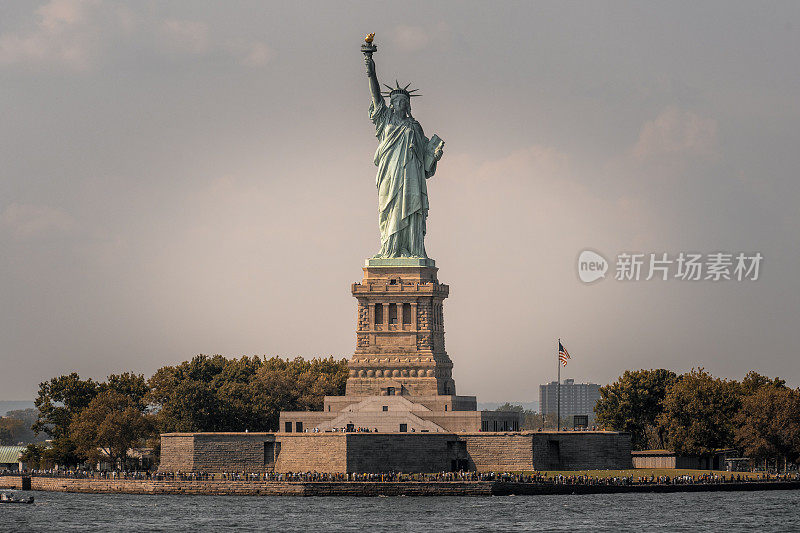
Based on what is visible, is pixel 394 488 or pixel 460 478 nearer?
pixel 394 488

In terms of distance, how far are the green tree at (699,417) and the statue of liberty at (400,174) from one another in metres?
23.5

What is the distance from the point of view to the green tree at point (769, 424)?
12662cm

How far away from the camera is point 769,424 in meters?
127

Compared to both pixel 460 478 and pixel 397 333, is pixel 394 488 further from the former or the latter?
pixel 397 333

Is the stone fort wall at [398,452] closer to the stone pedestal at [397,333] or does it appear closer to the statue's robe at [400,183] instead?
the stone pedestal at [397,333]

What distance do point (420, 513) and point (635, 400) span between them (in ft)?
137

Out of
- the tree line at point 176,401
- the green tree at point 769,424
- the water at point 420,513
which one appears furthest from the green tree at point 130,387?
the green tree at point 769,424

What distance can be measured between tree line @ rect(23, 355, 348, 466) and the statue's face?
24.5 metres

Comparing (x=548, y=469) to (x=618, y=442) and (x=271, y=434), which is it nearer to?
(x=618, y=442)

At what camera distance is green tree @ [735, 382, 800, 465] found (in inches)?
4985

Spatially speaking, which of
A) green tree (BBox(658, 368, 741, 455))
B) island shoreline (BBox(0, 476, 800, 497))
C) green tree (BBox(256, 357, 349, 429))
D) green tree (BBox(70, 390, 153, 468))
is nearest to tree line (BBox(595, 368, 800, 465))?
green tree (BBox(658, 368, 741, 455))

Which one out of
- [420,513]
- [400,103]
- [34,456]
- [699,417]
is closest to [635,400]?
[699,417]

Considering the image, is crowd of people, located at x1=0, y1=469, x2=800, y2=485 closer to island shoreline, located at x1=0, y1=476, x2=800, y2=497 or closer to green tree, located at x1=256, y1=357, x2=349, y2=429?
island shoreline, located at x1=0, y1=476, x2=800, y2=497

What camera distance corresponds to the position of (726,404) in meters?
130
